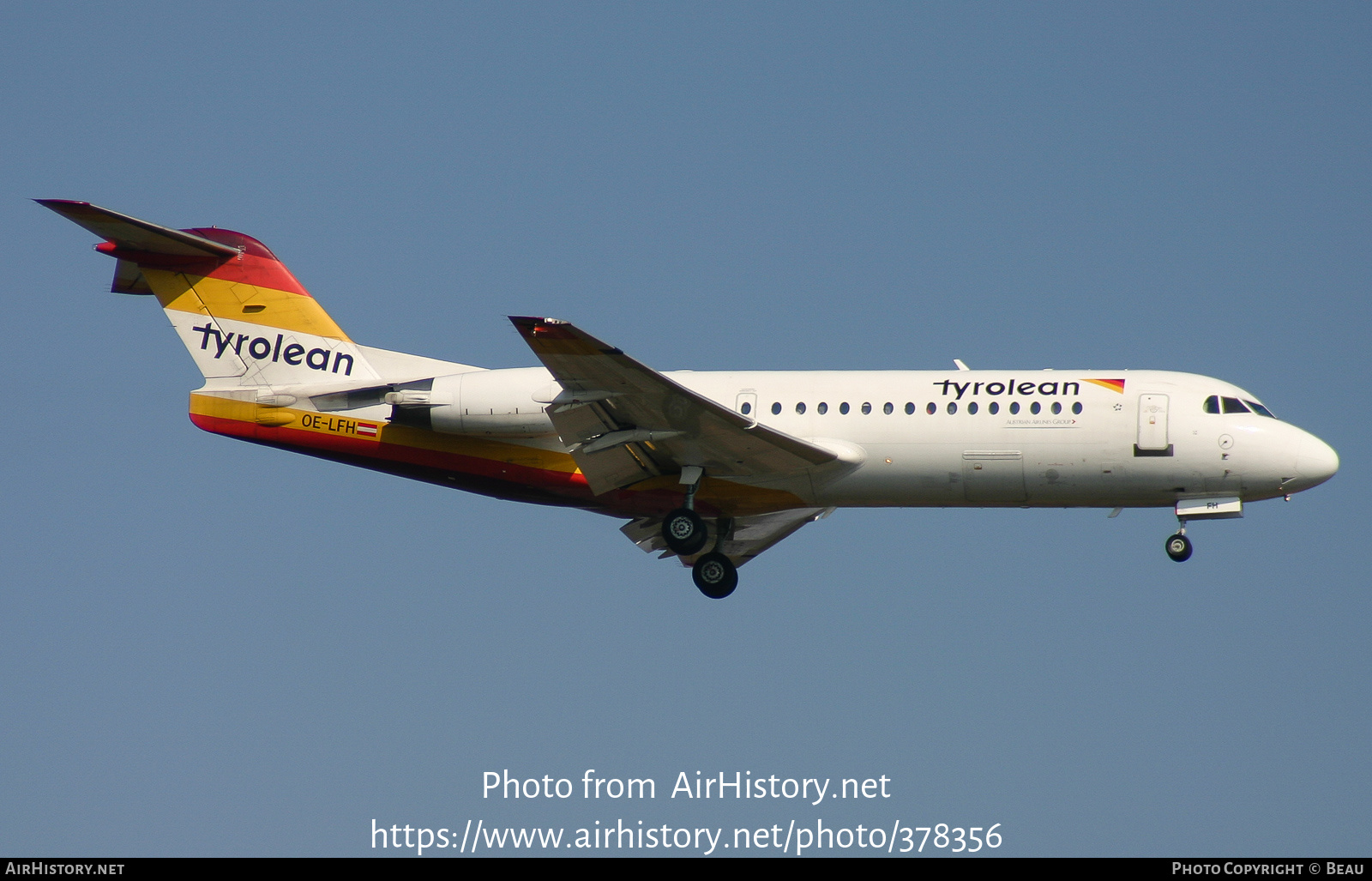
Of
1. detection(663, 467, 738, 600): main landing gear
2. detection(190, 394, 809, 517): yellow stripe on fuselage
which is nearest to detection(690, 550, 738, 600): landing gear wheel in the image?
detection(663, 467, 738, 600): main landing gear

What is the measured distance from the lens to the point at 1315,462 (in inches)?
944

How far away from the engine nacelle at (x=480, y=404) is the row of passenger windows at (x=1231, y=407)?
1052 centimetres

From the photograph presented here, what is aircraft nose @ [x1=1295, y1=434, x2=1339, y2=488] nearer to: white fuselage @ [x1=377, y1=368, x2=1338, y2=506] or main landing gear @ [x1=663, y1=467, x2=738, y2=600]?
white fuselage @ [x1=377, y1=368, x2=1338, y2=506]

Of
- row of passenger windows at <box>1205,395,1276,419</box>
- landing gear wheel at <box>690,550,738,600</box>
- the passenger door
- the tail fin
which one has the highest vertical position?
the tail fin

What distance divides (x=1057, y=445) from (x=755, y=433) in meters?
4.77

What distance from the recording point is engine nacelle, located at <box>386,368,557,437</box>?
79.2 feet

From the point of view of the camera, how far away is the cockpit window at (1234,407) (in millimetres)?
24344

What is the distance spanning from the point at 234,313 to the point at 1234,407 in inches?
665

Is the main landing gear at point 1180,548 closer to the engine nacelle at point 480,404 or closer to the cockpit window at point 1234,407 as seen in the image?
the cockpit window at point 1234,407

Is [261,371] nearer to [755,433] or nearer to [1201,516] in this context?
[755,433]

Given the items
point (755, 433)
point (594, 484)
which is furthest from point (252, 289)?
point (755, 433)

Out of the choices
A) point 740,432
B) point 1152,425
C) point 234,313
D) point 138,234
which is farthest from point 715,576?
point 138,234

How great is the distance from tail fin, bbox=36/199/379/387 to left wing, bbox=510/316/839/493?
4632 mm

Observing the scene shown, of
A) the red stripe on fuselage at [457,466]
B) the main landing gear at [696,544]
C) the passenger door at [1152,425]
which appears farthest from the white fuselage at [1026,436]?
the main landing gear at [696,544]
